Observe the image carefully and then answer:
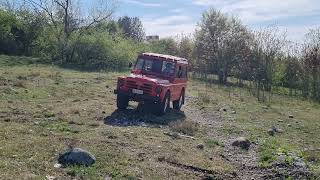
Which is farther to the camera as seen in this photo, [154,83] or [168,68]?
[168,68]

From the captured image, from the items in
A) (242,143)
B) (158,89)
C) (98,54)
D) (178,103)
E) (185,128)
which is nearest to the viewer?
(242,143)

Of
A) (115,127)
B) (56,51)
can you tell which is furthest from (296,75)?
(115,127)

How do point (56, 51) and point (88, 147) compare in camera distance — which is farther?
point (56, 51)

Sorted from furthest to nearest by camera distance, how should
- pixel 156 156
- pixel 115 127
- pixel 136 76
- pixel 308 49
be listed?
1. pixel 308 49
2. pixel 136 76
3. pixel 115 127
4. pixel 156 156

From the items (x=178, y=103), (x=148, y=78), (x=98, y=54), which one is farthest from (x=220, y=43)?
(x=148, y=78)

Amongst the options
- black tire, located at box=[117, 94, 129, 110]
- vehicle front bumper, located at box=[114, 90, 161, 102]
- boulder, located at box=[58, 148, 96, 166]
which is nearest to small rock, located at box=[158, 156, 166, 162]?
boulder, located at box=[58, 148, 96, 166]

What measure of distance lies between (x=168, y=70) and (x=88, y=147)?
7.59m

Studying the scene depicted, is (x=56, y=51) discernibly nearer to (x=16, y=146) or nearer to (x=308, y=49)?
(x=308, y=49)

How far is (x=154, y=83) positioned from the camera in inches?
584

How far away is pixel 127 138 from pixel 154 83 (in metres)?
4.27

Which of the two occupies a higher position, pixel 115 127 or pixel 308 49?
pixel 308 49

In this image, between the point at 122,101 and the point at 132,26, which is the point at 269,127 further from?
the point at 132,26

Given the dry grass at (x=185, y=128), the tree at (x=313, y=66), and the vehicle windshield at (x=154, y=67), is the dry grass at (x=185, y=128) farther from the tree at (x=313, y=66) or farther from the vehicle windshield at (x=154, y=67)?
the tree at (x=313, y=66)

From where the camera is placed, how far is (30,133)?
1021cm
